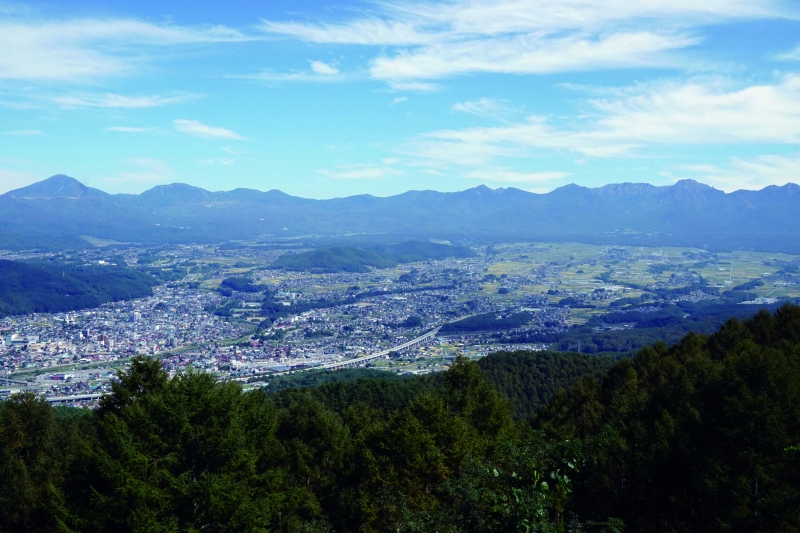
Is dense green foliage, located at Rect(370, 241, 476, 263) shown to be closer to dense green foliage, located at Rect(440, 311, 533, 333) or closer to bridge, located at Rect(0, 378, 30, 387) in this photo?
dense green foliage, located at Rect(440, 311, 533, 333)

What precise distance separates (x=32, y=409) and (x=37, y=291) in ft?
201

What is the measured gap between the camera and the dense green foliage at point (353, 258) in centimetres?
9700

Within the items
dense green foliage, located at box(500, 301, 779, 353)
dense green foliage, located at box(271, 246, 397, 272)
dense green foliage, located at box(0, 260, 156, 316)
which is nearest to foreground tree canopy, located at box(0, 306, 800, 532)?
dense green foliage, located at box(500, 301, 779, 353)

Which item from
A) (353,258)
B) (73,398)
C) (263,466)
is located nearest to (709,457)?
(263,466)

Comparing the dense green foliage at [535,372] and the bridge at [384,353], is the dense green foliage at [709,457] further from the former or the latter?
the bridge at [384,353]

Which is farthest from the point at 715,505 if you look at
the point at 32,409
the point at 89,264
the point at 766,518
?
the point at 89,264

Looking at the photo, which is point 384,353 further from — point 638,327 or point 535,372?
point 638,327

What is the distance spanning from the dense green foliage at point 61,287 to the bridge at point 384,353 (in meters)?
33.6

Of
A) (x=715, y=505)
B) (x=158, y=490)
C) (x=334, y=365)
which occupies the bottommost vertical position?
(x=334, y=365)

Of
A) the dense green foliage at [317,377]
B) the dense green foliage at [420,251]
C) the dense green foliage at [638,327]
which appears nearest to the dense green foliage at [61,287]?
the dense green foliage at [317,377]

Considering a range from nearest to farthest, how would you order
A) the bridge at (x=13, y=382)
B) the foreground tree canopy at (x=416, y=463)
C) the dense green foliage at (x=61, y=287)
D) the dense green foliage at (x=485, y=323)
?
the foreground tree canopy at (x=416, y=463) → the bridge at (x=13, y=382) → the dense green foliage at (x=485, y=323) → the dense green foliage at (x=61, y=287)

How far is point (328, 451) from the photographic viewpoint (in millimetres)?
11742

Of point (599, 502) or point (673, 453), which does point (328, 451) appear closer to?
point (599, 502)

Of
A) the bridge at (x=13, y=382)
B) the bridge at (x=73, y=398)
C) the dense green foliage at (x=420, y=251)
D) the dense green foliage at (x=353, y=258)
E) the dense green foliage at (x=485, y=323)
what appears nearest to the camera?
the bridge at (x=73, y=398)
